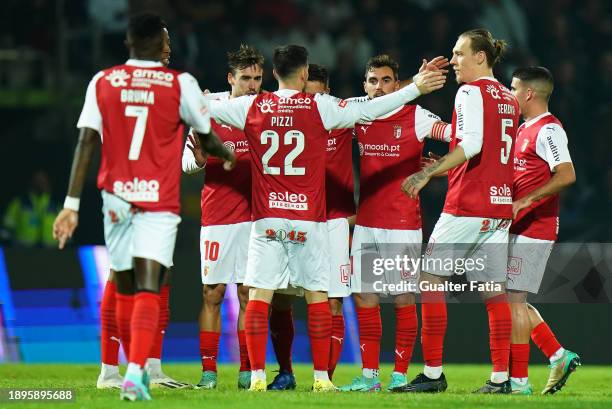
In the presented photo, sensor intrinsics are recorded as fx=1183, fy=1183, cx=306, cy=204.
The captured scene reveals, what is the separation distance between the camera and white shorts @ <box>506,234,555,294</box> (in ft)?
28.0

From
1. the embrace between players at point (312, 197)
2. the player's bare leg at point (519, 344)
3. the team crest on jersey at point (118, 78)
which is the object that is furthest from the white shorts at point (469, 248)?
the team crest on jersey at point (118, 78)

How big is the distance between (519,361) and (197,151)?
9.06 feet

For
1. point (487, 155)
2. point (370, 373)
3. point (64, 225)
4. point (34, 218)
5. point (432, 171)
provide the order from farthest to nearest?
point (34, 218)
point (370, 373)
point (487, 155)
point (432, 171)
point (64, 225)

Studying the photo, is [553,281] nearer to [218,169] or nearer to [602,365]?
[602,365]

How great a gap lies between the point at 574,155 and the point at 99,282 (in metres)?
6.92

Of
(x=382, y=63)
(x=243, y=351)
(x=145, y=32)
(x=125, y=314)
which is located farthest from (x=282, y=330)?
(x=145, y=32)

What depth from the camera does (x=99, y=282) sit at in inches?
516

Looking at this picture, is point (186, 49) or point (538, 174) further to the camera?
point (186, 49)

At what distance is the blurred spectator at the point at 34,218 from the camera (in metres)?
15.7

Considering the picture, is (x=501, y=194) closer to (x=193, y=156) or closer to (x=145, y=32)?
(x=193, y=156)

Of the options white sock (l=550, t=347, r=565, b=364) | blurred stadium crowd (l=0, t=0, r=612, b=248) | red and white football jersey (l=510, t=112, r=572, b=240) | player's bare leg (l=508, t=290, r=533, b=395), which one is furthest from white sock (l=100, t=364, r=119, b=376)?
blurred stadium crowd (l=0, t=0, r=612, b=248)

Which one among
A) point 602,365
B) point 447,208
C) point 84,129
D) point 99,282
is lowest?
point 602,365

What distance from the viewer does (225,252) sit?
8.85 meters

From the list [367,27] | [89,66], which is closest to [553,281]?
[367,27]
